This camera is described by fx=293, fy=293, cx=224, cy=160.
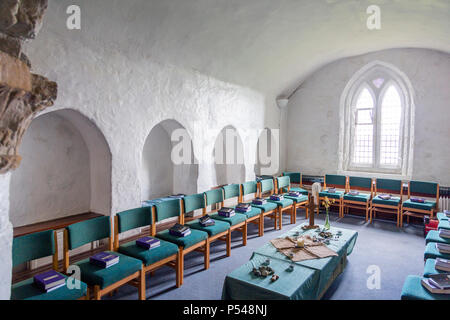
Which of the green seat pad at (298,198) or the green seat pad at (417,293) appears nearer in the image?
the green seat pad at (417,293)

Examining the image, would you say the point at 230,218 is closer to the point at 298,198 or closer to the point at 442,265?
the point at 298,198

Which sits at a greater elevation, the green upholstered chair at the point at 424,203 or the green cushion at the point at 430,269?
the green upholstered chair at the point at 424,203

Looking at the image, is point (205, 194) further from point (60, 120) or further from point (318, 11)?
point (318, 11)

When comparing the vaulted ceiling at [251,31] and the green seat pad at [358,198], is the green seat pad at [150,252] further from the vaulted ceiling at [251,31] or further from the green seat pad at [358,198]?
→ the green seat pad at [358,198]

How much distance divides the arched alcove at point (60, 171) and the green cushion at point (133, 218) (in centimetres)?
85

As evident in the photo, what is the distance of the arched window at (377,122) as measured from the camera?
7.42 metres

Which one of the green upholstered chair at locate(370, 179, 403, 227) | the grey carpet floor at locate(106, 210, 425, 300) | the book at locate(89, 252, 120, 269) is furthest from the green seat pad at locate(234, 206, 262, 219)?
the green upholstered chair at locate(370, 179, 403, 227)

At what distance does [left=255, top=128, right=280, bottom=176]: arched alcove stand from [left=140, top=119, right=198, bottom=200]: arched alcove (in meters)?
2.86

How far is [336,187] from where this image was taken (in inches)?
310

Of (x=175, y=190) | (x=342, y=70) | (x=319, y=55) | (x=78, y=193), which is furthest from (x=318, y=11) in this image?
(x=78, y=193)

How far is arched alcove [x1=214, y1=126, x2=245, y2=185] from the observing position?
7328 mm

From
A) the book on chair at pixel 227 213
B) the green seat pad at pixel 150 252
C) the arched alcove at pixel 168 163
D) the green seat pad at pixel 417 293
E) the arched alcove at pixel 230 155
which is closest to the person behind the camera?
A: the green seat pad at pixel 417 293

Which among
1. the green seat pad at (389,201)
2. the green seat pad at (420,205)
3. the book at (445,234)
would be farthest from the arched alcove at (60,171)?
the green seat pad at (420,205)

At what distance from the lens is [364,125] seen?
8078 millimetres
